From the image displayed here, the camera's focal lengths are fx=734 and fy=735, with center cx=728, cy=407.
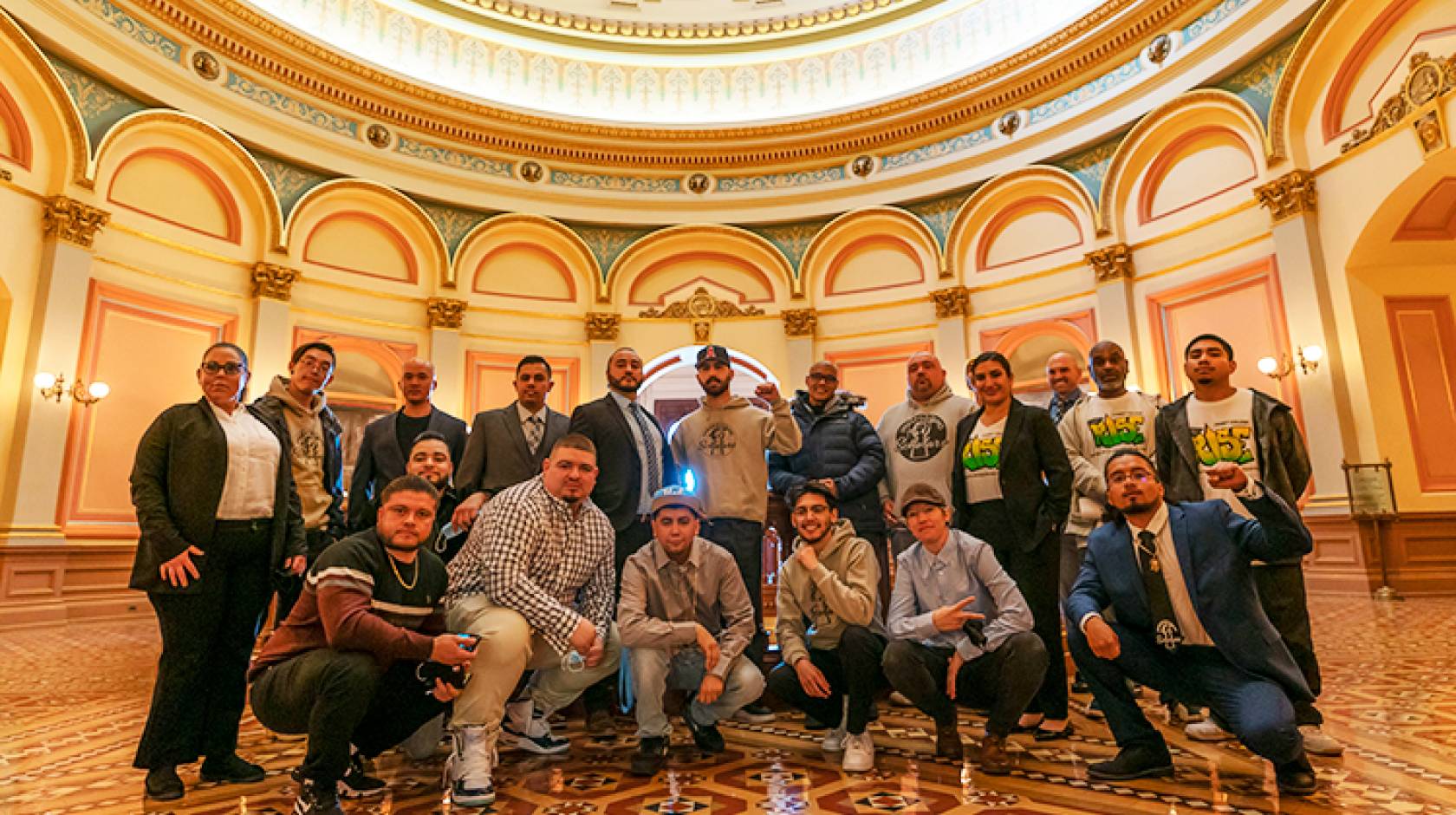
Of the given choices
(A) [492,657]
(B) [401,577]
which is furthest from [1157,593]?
(B) [401,577]

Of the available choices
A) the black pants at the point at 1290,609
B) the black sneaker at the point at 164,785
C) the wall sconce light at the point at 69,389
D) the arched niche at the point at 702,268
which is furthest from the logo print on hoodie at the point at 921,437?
the wall sconce light at the point at 69,389

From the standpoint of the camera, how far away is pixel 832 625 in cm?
291

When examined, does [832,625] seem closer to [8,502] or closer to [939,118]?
Result: [8,502]

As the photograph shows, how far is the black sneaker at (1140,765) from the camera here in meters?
2.33

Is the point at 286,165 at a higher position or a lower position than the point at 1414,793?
higher

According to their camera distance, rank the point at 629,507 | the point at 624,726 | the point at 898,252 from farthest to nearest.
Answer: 1. the point at 898,252
2. the point at 629,507
3. the point at 624,726

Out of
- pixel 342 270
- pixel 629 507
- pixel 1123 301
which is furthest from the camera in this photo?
pixel 342 270

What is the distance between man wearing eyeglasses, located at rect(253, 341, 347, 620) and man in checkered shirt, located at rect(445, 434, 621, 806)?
1099mm

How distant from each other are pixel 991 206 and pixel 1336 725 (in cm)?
885

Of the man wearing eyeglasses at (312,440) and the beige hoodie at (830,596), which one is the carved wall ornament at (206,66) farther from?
the beige hoodie at (830,596)

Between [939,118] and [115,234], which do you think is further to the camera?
[939,118]

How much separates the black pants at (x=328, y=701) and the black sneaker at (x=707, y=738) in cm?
108

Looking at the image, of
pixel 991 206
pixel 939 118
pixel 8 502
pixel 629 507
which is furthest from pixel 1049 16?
pixel 8 502

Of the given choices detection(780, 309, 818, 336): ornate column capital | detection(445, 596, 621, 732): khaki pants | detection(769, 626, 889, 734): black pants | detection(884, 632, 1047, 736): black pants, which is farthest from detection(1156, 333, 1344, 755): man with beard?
detection(780, 309, 818, 336): ornate column capital
